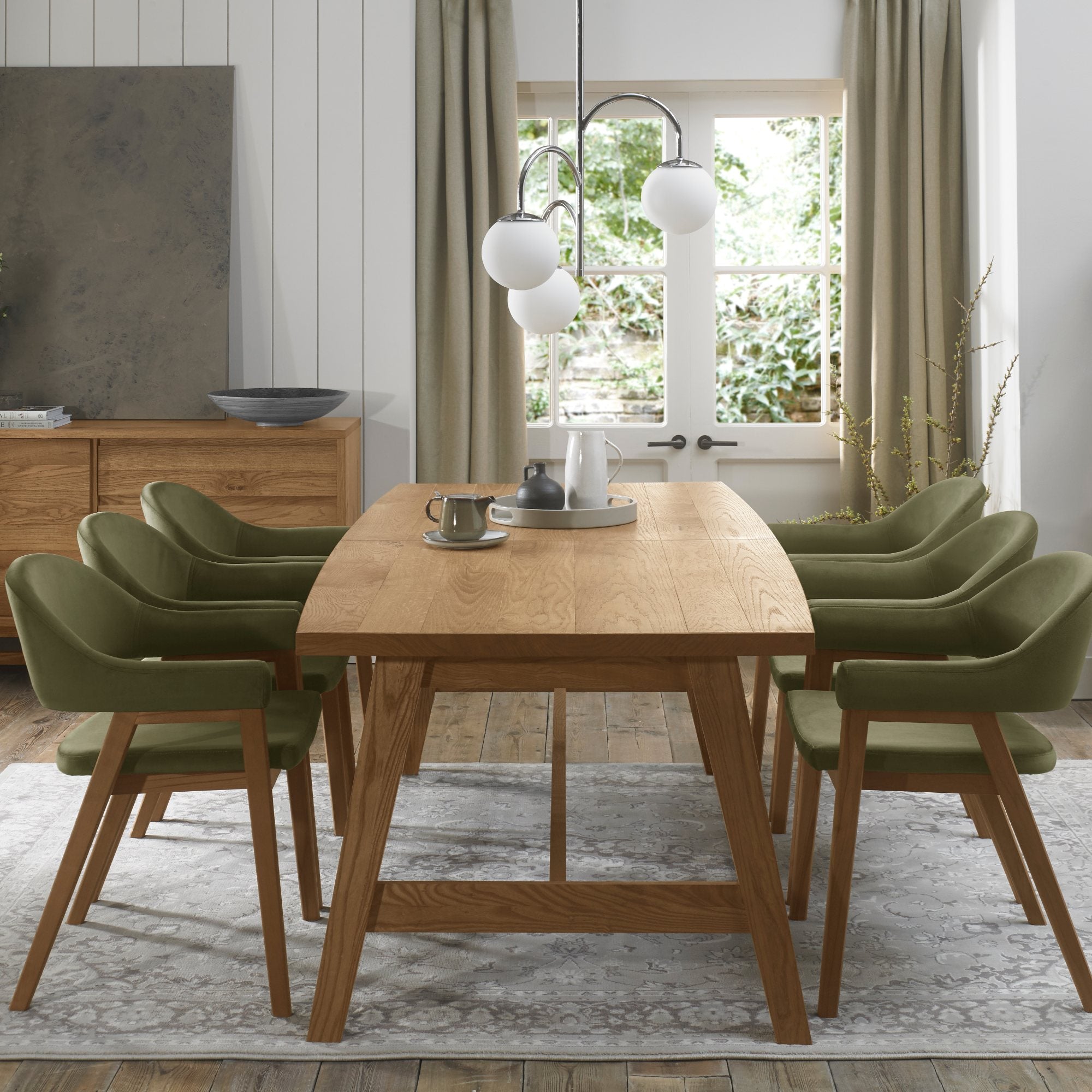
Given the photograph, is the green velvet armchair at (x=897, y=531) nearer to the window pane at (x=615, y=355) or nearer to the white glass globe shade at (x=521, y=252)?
the white glass globe shade at (x=521, y=252)

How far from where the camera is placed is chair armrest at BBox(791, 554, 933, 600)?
3.04 m

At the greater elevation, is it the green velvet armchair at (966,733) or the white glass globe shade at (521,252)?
the white glass globe shade at (521,252)

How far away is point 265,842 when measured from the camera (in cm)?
221

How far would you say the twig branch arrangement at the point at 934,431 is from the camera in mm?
4531

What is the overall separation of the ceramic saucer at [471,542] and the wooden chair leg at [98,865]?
0.84 metres

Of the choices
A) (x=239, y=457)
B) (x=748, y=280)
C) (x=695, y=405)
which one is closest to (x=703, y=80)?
(x=748, y=280)

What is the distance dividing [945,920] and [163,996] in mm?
1604

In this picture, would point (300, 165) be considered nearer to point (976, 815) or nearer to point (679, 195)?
point (679, 195)

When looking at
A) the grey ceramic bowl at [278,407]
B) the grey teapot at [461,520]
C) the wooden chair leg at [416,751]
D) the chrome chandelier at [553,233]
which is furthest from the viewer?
the grey ceramic bowl at [278,407]

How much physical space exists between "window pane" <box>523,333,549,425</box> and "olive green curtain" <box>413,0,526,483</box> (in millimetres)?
236

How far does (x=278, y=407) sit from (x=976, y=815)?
101 inches

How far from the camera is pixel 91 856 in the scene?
101 inches

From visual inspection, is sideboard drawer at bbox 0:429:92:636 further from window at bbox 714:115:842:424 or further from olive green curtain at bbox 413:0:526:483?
window at bbox 714:115:842:424

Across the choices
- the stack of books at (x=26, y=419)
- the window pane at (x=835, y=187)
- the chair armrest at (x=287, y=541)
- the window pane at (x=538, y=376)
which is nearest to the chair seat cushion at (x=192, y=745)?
the chair armrest at (x=287, y=541)
